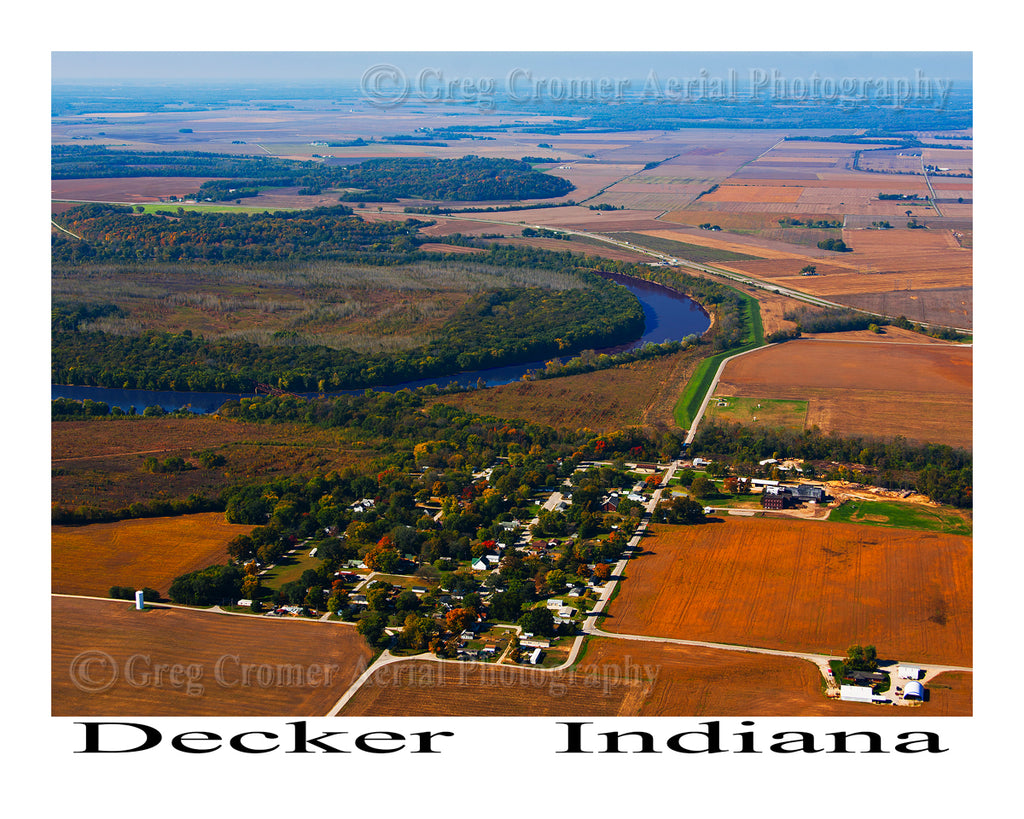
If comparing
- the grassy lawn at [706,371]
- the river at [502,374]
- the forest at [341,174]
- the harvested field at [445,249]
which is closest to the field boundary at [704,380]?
the grassy lawn at [706,371]

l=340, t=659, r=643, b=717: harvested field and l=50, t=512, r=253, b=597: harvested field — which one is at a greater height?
l=50, t=512, r=253, b=597: harvested field

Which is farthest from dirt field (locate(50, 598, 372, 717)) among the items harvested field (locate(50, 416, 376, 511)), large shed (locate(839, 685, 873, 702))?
large shed (locate(839, 685, 873, 702))

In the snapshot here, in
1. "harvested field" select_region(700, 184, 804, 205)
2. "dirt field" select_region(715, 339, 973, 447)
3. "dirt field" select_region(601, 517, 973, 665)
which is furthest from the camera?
"harvested field" select_region(700, 184, 804, 205)

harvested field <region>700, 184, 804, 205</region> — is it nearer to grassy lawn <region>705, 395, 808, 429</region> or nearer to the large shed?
grassy lawn <region>705, 395, 808, 429</region>

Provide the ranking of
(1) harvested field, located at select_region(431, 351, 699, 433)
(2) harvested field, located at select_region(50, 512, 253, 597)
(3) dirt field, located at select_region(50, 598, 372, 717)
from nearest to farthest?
1. (3) dirt field, located at select_region(50, 598, 372, 717)
2. (2) harvested field, located at select_region(50, 512, 253, 597)
3. (1) harvested field, located at select_region(431, 351, 699, 433)

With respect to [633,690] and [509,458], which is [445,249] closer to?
[509,458]
